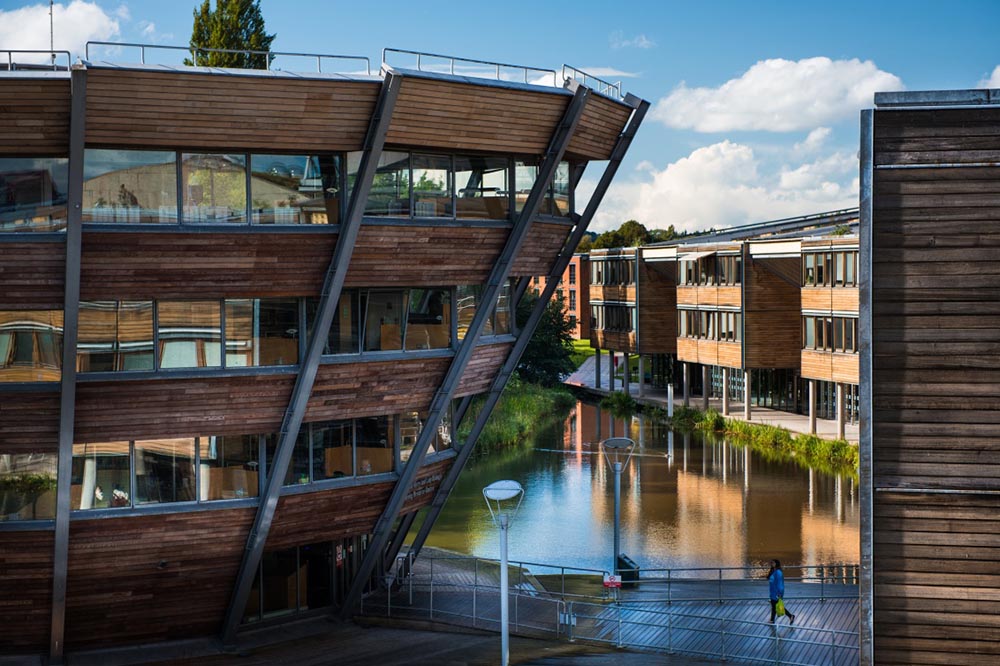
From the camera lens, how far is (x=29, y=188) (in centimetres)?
1958

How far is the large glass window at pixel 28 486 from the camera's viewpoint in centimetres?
2145

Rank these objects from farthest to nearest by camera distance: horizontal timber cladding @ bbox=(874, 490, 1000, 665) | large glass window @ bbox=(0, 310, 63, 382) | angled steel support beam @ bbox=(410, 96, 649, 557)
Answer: angled steel support beam @ bbox=(410, 96, 649, 557), large glass window @ bbox=(0, 310, 63, 382), horizontal timber cladding @ bbox=(874, 490, 1000, 665)

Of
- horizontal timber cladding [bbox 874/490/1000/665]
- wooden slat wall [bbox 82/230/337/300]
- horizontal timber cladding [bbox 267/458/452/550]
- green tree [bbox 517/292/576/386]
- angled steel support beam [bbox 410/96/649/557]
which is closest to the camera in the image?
horizontal timber cladding [bbox 874/490/1000/665]

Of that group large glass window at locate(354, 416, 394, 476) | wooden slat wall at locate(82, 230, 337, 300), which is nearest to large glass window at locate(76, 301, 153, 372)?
wooden slat wall at locate(82, 230, 337, 300)

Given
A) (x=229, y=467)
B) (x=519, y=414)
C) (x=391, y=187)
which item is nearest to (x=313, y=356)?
(x=229, y=467)

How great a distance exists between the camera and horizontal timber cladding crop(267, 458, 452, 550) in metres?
23.8

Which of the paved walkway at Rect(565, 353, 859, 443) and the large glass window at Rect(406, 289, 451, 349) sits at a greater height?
the large glass window at Rect(406, 289, 451, 349)

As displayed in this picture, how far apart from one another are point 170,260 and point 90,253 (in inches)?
51.5

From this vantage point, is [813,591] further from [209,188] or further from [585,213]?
[209,188]

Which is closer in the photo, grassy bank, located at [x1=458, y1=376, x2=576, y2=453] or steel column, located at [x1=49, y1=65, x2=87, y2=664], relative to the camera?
steel column, located at [x1=49, y1=65, x2=87, y2=664]

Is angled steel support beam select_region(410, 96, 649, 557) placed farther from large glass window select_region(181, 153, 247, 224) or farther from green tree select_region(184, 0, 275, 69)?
green tree select_region(184, 0, 275, 69)

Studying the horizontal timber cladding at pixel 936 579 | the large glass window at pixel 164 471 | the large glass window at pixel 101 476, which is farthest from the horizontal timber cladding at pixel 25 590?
the horizontal timber cladding at pixel 936 579

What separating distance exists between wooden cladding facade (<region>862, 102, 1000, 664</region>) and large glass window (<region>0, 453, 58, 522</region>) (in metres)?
14.0

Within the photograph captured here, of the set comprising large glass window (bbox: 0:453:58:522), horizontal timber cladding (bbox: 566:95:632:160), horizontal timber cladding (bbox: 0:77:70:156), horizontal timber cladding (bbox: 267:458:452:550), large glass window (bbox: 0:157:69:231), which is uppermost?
horizontal timber cladding (bbox: 566:95:632:160)
